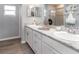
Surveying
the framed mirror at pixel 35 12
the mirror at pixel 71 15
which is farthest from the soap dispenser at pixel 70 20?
the framed mirror at pixel 35 12

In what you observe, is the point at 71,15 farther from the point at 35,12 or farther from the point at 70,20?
the point at 35,12

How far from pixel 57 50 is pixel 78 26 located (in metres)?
0.43

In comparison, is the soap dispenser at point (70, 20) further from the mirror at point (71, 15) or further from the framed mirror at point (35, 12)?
the framed mirror at point (35, 12)

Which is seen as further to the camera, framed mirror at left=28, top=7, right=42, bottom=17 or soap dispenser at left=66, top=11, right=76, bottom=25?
framed mirror at left=28, top=7, right=42, bottom=17

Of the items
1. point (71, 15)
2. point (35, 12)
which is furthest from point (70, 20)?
point (35, 12)

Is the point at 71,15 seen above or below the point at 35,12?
below

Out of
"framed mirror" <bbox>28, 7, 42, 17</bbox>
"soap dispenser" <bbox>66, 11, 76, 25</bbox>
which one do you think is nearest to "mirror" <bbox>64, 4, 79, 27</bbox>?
"soap dispenser" <bbox>66, 11, 76, 25</bbox>

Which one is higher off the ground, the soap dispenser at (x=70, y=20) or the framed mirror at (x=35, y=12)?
the framed mirror at (x=35, y=12)

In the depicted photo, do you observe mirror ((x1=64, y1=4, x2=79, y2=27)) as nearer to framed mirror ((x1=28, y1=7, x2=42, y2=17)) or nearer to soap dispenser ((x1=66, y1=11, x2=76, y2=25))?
soap dispenser ((x1=66, y1=11, x2=76, y2=25))

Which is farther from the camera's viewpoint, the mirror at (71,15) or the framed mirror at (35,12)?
the framed mirror at (35,12)

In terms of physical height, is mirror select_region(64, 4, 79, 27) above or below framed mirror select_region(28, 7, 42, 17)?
below
